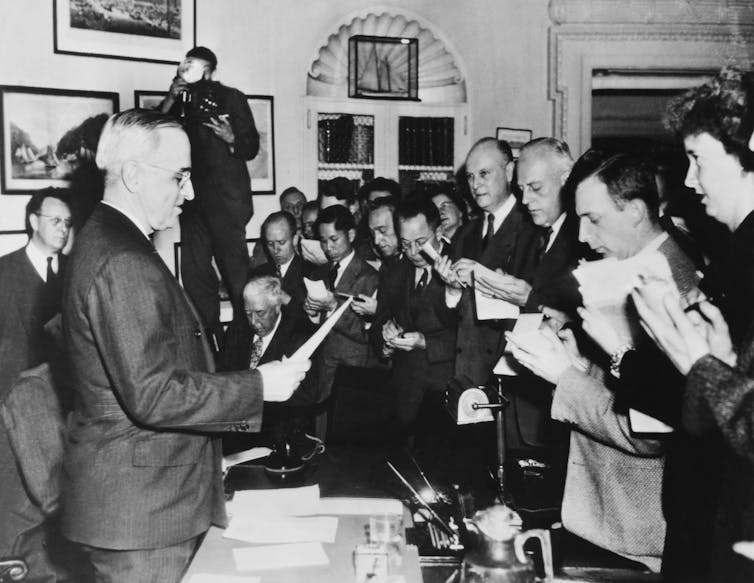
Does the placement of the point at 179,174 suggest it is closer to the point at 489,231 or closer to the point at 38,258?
the point at 489,231

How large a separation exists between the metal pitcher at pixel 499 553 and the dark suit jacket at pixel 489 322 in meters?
1.89

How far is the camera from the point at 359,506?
7.58 feet

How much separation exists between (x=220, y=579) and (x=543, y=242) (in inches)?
88.0

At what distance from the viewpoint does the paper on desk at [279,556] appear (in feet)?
6.21

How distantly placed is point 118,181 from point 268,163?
445 centimetres

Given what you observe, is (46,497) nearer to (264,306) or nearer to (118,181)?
(118,181)

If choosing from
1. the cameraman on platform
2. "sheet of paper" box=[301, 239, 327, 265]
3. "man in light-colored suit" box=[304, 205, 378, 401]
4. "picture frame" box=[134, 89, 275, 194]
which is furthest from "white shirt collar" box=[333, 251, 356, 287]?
"picture frame" box=[134, 89, 275, 194]

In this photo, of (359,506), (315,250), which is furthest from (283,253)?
(359,506)

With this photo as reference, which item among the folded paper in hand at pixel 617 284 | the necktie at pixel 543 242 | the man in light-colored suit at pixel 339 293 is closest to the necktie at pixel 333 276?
the man in light-colored suit at pixel 339 293

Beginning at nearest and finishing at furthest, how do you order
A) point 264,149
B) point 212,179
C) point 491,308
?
point 491,308 < point 212,179 < point 264,149

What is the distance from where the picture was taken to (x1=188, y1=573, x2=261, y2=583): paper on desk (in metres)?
1.79

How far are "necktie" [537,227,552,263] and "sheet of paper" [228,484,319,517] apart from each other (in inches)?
62.9

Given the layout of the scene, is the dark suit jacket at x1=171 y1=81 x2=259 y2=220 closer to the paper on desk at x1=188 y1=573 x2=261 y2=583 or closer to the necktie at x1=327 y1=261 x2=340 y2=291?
the necktie at x1=327 y1=261 x2=340 y2=291

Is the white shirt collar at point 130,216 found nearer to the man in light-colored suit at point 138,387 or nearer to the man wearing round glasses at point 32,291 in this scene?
the man in light-colored suit at point 138,387
